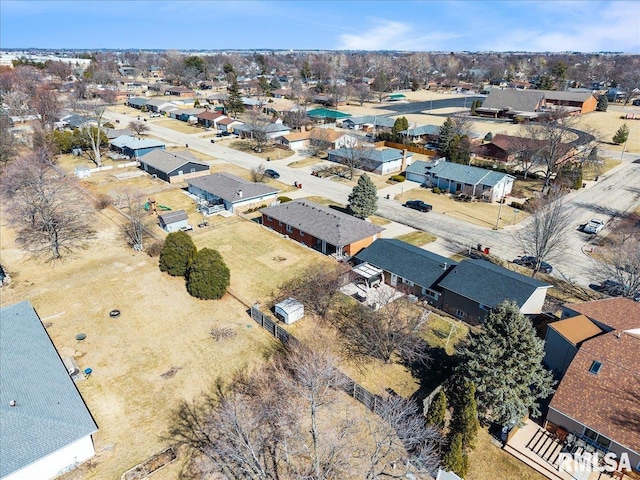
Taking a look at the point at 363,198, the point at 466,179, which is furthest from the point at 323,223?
A: the point at 466,179

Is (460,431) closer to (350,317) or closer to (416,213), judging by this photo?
(350,317)

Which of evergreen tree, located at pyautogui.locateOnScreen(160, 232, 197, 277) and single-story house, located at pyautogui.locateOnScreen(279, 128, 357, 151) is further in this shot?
single-story house, located at pyautogui.locateOnScreen(279, 128, 357, 151)

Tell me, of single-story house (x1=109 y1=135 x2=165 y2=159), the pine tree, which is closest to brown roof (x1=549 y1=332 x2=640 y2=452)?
the pine tree

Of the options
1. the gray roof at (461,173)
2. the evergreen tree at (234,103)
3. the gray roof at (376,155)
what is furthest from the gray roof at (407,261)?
the evergreen tree at (234,103)

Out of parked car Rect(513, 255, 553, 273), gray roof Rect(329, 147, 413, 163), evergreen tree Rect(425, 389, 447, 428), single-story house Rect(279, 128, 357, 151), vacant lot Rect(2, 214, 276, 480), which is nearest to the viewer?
evergreen tree Rect(425, 389, 447, 428)

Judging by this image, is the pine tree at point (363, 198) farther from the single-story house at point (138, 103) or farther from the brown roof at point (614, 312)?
the single-story house at point (138, 103)

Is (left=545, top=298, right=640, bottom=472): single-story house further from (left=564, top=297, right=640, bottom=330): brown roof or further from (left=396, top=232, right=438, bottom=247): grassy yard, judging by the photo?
(left=396, top=232, right=438, bottom=247): grassy yard
